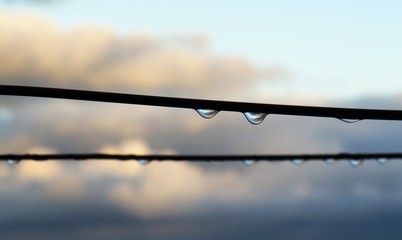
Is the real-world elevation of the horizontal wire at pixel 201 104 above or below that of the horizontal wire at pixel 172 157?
above

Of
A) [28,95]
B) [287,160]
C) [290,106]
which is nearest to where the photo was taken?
[28,95]

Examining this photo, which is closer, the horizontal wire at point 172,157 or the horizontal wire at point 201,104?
the horizontal wire at point 201,104

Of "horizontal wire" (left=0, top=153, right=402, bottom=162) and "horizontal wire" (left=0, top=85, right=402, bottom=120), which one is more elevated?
"horizontal wire" (left=0, top=85, right=402, bottom=120)

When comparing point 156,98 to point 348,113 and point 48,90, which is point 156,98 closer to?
point 48,90

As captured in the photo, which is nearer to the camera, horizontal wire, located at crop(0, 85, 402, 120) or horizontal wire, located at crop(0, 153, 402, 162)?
horizontal wire, located at crop(0, 85, 402, 120)

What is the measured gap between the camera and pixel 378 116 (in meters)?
3.01

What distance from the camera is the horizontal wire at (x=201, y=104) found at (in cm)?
276

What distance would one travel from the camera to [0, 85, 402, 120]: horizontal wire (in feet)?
9.06

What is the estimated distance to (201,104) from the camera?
9.37 ft

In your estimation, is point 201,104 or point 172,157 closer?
point 201,104

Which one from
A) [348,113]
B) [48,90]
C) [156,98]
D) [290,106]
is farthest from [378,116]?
[48,90]

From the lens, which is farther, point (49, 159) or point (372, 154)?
point (372, 154)

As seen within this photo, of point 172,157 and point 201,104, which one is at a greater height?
point 201,104

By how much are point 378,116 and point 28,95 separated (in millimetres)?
1425
